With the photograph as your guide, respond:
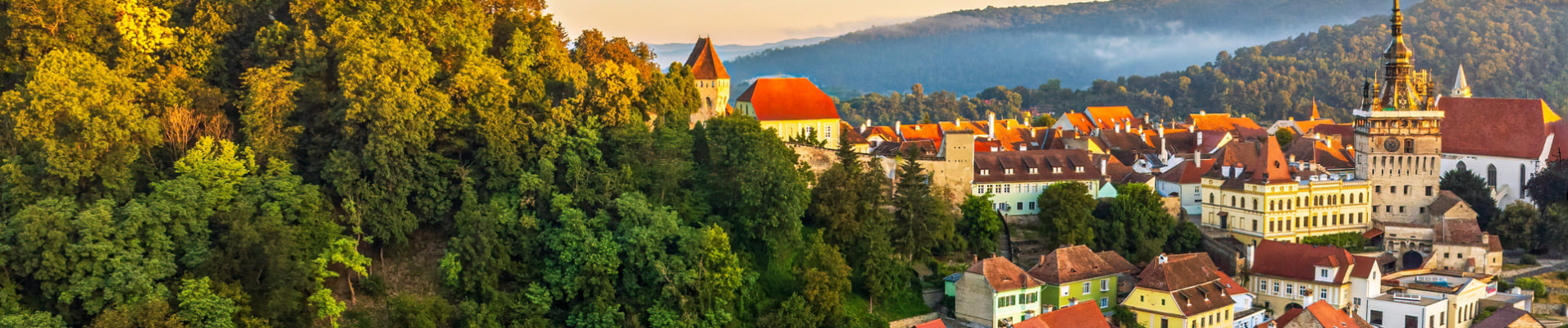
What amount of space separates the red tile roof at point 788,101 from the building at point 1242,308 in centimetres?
1471

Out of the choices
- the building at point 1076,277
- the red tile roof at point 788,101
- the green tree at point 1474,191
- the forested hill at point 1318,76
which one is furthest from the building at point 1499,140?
the forested hill at point 1318,76

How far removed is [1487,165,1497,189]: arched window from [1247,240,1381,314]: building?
1289 centimetres

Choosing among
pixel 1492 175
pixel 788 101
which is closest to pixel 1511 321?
pixel 1492 175

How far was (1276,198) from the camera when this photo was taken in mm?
45719

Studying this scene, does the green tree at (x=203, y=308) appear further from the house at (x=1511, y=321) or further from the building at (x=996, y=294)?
the house at (x=1511, y=321)

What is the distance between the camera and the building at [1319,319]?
127ft

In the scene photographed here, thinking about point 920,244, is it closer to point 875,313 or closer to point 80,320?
point 875,313

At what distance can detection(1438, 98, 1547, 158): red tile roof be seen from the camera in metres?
52.1

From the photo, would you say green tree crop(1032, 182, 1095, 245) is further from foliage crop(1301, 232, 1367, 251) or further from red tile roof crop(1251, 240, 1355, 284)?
foliage crop(1301, 232, 1367, 251)

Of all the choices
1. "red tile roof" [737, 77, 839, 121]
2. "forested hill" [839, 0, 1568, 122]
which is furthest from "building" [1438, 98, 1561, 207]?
"forested hill" [839, 0, 1568, 122]

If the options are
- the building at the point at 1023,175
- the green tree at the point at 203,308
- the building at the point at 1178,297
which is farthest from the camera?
the building at the point at 1023,175

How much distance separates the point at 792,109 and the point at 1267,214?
52.5 feet

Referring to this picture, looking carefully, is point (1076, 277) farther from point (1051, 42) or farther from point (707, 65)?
point (1051, 42)

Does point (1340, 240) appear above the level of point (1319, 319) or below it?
above
